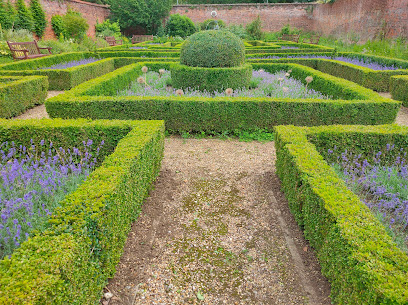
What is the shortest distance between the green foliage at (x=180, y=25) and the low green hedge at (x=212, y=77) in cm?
2468

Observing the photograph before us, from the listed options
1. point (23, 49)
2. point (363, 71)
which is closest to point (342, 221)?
point (363, 71)

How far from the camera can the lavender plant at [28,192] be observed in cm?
256

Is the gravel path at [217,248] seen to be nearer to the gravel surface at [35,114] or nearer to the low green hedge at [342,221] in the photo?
the low green hedge at [342,221]

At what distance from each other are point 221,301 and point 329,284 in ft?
3.44

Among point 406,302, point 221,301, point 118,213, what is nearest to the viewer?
point 406,302

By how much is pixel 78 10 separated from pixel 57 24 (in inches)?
197

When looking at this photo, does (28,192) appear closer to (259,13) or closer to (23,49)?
(23,49)

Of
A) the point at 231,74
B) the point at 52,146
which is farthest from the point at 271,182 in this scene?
the point at 231,74

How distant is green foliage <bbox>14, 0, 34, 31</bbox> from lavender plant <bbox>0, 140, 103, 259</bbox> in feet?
62.9

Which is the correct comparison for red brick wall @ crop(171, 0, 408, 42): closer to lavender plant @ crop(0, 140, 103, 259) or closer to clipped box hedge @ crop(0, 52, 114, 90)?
clipped box hedge @ crop(0, 52, 114, 90)

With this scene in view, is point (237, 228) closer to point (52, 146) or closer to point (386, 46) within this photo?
point (52, 146)

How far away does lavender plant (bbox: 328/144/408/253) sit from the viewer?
315 centimetres

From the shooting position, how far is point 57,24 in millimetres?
22172

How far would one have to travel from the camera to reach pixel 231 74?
779 cm
